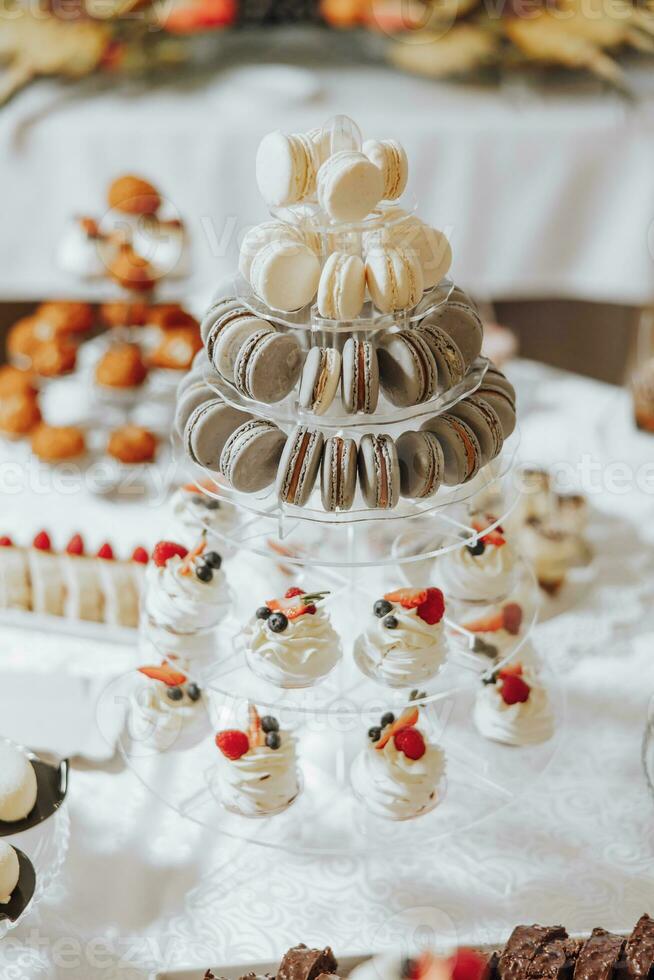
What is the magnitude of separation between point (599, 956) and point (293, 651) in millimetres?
463

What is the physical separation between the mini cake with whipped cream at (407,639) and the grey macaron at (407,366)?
0.26 meters

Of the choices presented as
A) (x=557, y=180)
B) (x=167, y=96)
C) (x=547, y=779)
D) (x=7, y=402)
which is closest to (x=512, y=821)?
(x=547, y=779)

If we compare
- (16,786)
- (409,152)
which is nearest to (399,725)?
A: (16,786)

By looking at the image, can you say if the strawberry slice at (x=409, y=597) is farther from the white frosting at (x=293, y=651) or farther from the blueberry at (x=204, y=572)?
the blueberry at (x=204, y=572)

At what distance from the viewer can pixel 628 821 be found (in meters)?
1.51

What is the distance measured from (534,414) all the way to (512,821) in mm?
1002

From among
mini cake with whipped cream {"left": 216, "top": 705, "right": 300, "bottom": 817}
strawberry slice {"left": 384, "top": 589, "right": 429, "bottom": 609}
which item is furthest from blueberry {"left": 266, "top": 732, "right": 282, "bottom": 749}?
strawberry slice {"left": 384, "top": 589, "right": 429, "bottom": 609}

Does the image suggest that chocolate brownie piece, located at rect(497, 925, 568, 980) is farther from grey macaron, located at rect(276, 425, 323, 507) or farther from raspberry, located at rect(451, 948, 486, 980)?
grey macaron, located at rect(276, 425, 323, 507)

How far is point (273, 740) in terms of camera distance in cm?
142

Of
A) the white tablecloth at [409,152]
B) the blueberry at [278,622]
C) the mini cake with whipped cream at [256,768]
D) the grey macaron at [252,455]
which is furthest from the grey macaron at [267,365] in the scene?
the white tablecloth at [409,152]

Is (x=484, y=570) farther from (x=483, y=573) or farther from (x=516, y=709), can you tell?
(x=516, y=709)

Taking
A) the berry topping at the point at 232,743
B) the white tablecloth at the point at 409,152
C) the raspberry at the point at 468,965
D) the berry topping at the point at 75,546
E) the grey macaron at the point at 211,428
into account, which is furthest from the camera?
the white tablecloth at the point at 409,152

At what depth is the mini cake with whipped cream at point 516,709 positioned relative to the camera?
156 centimetres

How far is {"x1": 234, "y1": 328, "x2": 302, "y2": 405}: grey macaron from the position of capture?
1.23 meters
